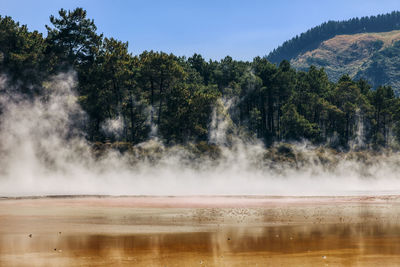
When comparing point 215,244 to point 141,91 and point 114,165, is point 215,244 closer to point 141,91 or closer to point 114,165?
point 114,165

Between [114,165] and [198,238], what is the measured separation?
41.8 metres

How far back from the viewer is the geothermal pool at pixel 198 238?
14812 mm

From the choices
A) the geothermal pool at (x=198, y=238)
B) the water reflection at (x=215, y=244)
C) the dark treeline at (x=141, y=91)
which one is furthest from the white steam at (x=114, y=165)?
the water reflection at (x=215, y=244)

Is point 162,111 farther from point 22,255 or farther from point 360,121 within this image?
point 22,255

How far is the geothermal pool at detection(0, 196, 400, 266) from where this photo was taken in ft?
48.6

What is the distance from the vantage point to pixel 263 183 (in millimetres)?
64562

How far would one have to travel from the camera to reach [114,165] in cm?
5944

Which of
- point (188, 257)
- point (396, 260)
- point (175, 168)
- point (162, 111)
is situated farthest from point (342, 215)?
point (162, 111)

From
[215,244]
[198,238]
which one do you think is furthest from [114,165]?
[215,244]

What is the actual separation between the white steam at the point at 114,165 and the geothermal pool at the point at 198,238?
2549 centimetres

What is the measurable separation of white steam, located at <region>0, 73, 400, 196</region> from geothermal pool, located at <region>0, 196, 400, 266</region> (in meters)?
25.5

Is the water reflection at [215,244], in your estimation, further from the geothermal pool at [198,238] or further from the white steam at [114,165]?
the white steam at [114,165]

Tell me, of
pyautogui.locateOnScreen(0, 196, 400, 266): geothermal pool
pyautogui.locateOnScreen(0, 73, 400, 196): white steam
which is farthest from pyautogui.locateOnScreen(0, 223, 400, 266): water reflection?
pyautogui.locateOnScreen(0, 73, 400, 196): white steam

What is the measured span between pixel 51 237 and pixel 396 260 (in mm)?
12073
